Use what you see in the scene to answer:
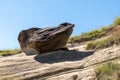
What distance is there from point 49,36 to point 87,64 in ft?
15.9

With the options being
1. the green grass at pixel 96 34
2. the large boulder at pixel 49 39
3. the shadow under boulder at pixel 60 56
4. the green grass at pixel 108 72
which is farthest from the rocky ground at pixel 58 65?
the green grass at pixel 96 34

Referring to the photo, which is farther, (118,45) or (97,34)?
(97,34)

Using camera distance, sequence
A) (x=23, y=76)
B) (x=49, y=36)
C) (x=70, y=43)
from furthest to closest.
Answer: (x=70, y=43), (x=49, y=36), (x=23, y=76)

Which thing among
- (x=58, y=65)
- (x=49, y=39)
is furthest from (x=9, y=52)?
(x=58, y=65)

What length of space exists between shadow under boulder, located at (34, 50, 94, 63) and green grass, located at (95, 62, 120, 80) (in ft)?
13.4

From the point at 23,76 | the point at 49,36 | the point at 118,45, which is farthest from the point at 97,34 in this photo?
the point at 23,76

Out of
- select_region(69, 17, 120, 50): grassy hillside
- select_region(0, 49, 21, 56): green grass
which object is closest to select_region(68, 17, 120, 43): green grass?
select_region(69, 17, 120, 50): grassy hillside

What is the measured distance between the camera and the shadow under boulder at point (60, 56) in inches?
770

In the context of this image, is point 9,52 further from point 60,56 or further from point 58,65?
point 58,65

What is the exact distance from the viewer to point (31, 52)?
2281 centimetres

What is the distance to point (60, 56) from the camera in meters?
20.2

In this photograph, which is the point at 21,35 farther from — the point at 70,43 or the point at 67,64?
the point at 67,64

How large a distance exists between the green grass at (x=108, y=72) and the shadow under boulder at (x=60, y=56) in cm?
408

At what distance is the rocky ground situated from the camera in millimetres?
16797
